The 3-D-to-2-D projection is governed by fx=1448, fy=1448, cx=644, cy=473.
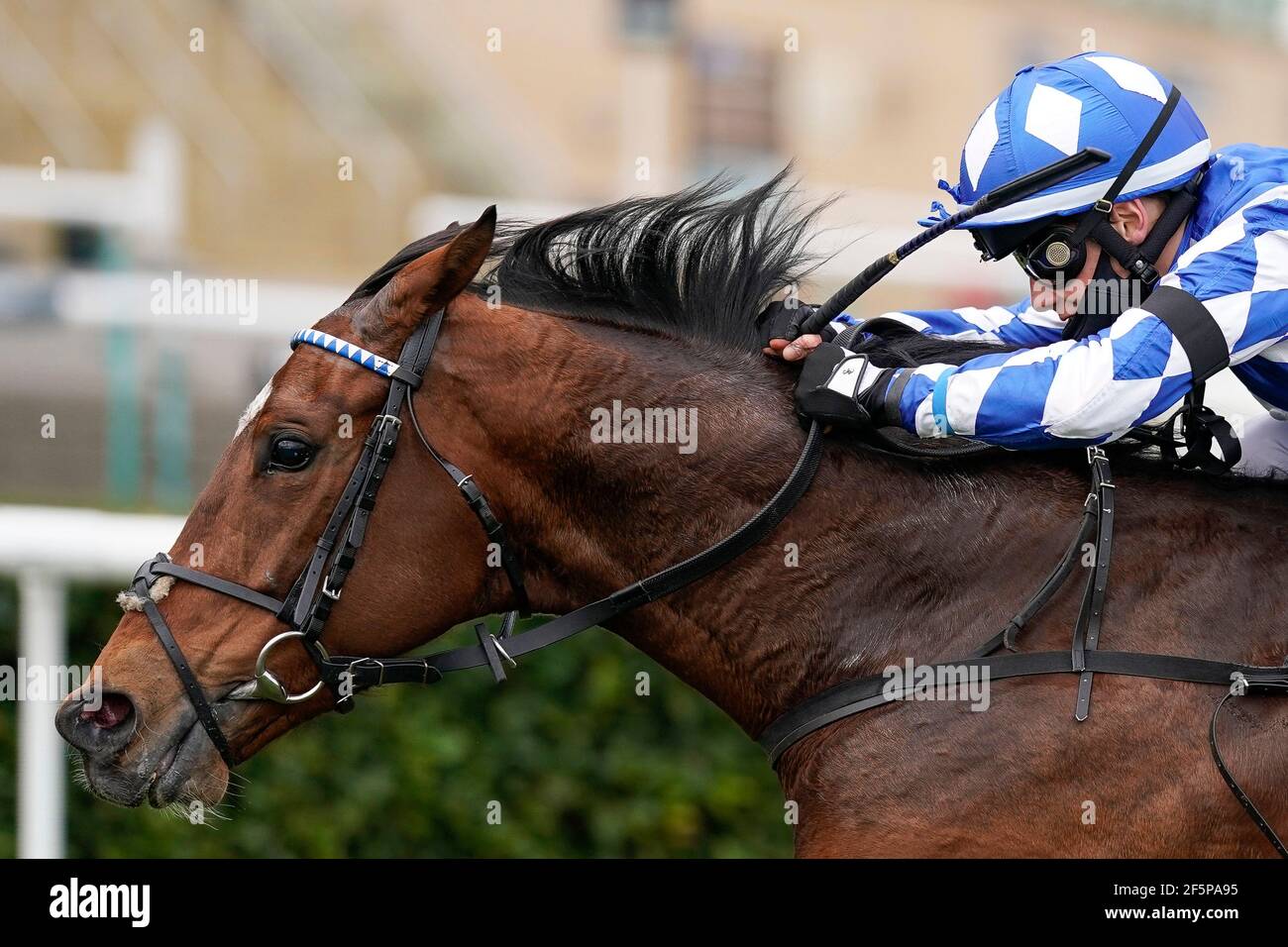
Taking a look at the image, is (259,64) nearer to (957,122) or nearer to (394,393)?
(957,122)

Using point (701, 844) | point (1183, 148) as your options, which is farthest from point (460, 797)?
point (1183, 148)

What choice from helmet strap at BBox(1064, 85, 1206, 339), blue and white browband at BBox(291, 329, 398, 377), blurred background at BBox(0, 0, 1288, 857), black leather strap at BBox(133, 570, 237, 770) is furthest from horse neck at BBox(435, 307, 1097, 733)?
blurred background at BBox(0, 0, 1288, 857)

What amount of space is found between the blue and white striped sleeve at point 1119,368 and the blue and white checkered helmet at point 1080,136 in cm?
19

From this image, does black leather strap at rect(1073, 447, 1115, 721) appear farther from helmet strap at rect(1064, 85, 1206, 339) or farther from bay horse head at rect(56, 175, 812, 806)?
bay horse head at rect(56, 175, 812, 806)

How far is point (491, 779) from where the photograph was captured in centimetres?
479

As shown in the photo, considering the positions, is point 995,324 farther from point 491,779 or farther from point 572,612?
point 491,779

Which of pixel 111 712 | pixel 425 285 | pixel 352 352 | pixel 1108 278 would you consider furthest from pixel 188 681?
pixel 1108 278

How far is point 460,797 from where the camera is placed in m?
4.75

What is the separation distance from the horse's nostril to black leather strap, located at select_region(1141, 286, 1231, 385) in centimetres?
198

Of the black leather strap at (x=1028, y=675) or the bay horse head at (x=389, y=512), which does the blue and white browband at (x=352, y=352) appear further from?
the black leather strap at (x=1028, y=675)

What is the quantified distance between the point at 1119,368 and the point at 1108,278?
0.37m

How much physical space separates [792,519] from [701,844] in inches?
96.7

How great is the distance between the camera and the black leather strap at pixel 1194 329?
8.29ft

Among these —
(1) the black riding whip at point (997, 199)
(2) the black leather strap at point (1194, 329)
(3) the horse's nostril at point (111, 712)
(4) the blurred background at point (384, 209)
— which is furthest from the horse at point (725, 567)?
(4) the blurred background at point (384, 209)
